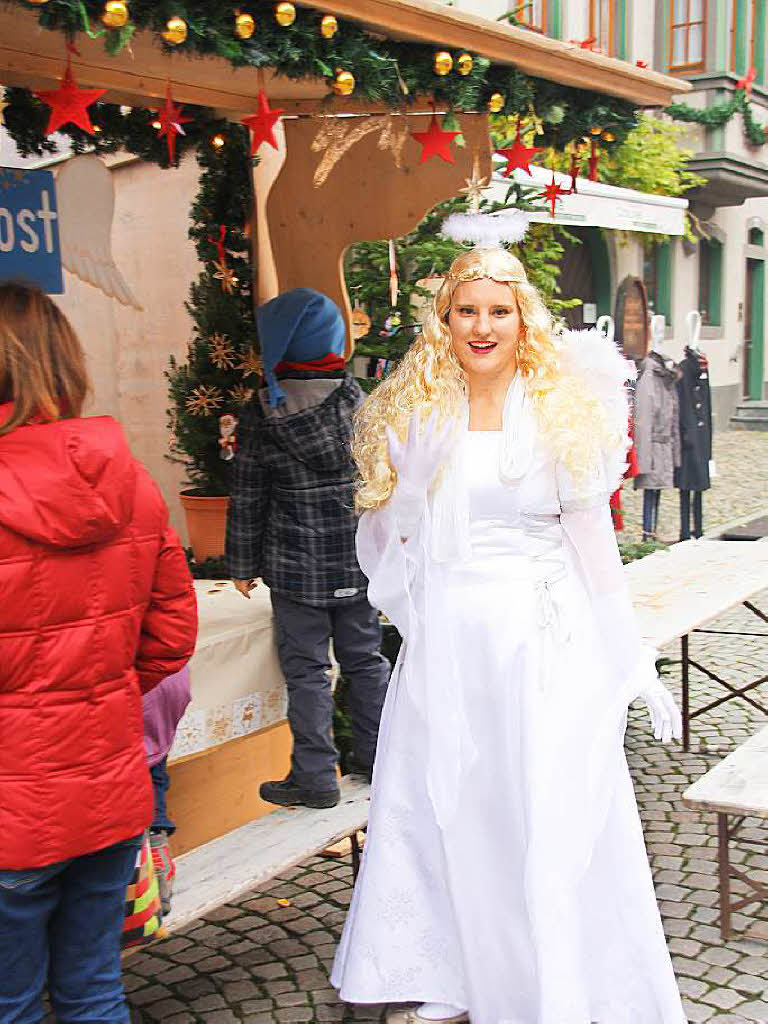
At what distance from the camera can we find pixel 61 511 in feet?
7.41

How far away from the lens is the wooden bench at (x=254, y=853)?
125 inches

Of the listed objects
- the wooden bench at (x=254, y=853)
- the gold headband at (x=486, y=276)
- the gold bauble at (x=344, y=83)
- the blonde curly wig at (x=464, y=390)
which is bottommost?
the wooden bench at (x=254, y=853)

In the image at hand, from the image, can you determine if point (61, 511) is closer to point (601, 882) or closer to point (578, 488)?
point (578, 488)

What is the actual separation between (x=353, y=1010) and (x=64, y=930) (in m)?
1.25

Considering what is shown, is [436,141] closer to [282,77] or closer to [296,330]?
[282,77]

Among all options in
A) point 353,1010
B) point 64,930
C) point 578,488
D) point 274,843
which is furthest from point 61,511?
point 353,1010

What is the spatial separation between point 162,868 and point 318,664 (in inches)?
36.7

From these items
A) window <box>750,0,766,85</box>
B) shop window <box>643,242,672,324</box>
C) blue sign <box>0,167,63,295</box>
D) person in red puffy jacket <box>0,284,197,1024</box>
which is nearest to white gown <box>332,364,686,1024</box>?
person in red puffy jacket <box>0,284,197,1024</box>

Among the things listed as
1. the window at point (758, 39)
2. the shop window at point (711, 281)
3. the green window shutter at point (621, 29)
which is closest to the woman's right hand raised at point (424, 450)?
the green window shutter at point (621, 29)

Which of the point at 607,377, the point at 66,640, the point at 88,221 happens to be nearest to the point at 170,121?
the point at 88,221

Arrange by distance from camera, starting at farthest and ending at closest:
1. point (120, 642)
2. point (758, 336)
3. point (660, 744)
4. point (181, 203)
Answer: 1. point (758, 336)
2. point (181, 203)
3. point (660, 744)
4. point (120, 642)

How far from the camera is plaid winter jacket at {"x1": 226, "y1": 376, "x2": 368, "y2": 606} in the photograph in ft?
12.2

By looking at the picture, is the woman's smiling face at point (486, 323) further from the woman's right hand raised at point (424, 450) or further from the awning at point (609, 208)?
the awning at point (609, 208)

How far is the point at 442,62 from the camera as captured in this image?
3.53m
